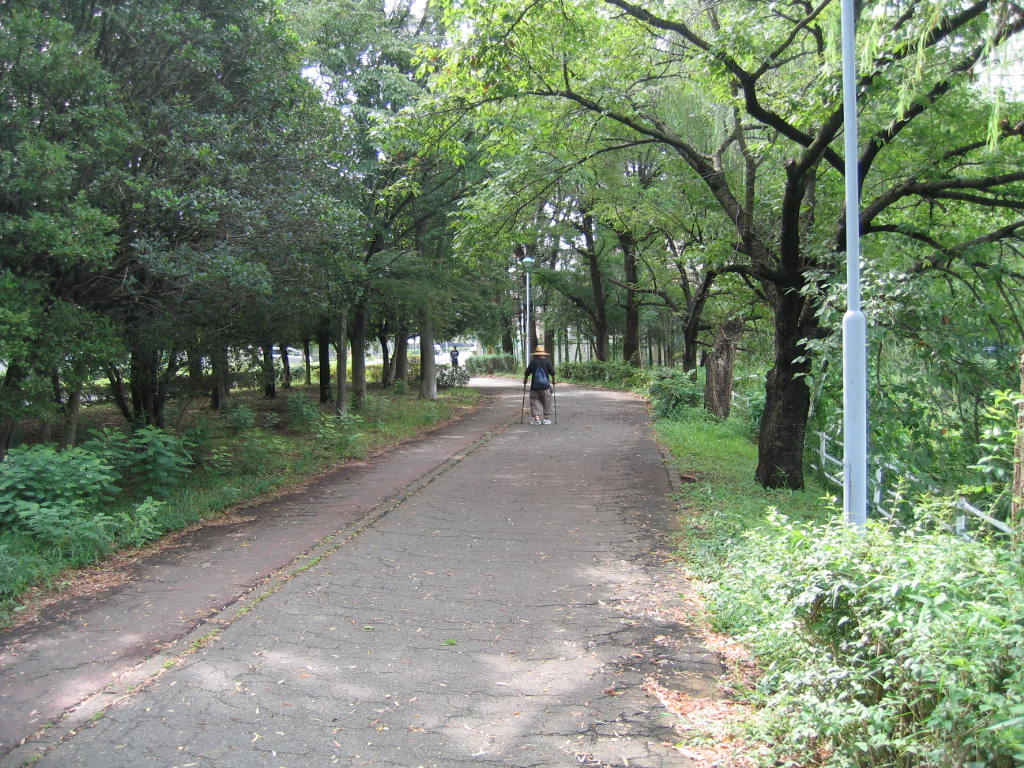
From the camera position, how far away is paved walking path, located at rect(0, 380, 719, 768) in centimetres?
365

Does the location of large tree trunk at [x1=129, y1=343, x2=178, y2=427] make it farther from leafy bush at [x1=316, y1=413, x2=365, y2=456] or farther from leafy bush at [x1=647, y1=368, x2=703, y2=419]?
leafy bush at [x1=647, y1=368, x2=703, y2=419]

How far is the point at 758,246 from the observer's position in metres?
9.33

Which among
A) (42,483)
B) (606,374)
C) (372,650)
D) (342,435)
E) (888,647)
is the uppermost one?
(606,374)

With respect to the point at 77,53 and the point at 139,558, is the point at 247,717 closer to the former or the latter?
the point at 139,558

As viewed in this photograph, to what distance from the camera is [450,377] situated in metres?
32.7

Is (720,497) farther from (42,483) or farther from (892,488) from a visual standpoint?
(42,483)

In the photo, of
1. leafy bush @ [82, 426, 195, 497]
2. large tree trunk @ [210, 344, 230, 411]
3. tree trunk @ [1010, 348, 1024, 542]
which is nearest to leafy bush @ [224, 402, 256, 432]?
large tree trunk @ [210, 344, 230, 411]

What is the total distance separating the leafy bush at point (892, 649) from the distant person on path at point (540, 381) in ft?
41.4

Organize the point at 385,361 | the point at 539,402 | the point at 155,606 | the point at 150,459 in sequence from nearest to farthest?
1. the point at 155,606
2. the point at 150,459
3. the point at 539,402
4. the point at 385,361

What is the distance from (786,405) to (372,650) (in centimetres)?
661

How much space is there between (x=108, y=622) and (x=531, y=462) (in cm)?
796

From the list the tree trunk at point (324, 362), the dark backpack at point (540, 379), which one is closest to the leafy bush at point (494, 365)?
the tree trunk at point (324, 362)

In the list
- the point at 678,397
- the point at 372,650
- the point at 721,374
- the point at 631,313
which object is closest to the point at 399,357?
the point at 631,313

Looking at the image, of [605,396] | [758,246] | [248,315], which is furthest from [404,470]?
[605,396]
